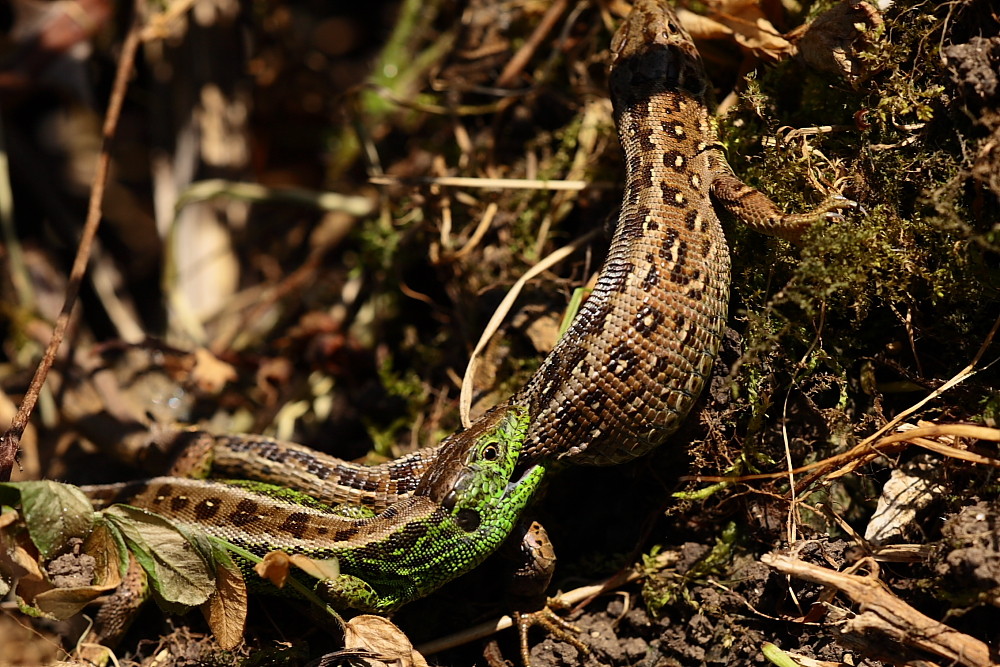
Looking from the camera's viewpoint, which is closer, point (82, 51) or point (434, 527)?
point (434, 527)

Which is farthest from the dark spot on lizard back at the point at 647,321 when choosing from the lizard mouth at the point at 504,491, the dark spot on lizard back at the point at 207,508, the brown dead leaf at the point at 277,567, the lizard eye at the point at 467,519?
the dark spot on lizard back at the point at 207,508

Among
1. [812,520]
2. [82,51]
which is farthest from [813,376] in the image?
[82,51]

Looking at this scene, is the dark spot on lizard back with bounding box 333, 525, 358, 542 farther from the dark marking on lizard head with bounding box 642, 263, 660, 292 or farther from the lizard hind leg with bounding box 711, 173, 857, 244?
the lizard hind leg with bounding box 711, 173, 857, 244

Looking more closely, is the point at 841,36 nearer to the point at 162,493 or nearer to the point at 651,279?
the point at 651,279

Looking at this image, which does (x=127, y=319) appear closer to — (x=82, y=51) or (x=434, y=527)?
(x=82, y=51)

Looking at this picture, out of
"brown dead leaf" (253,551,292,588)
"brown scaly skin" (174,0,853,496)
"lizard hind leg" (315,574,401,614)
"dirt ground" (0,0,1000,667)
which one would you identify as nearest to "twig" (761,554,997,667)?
"dirt ground" (0,0,1000,667)

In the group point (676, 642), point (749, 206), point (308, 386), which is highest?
point (749, 206)

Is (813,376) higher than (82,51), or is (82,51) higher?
(82,51)

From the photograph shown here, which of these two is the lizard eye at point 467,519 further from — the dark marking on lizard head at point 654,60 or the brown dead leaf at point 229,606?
the dark marking on lizard head at point 654,60
